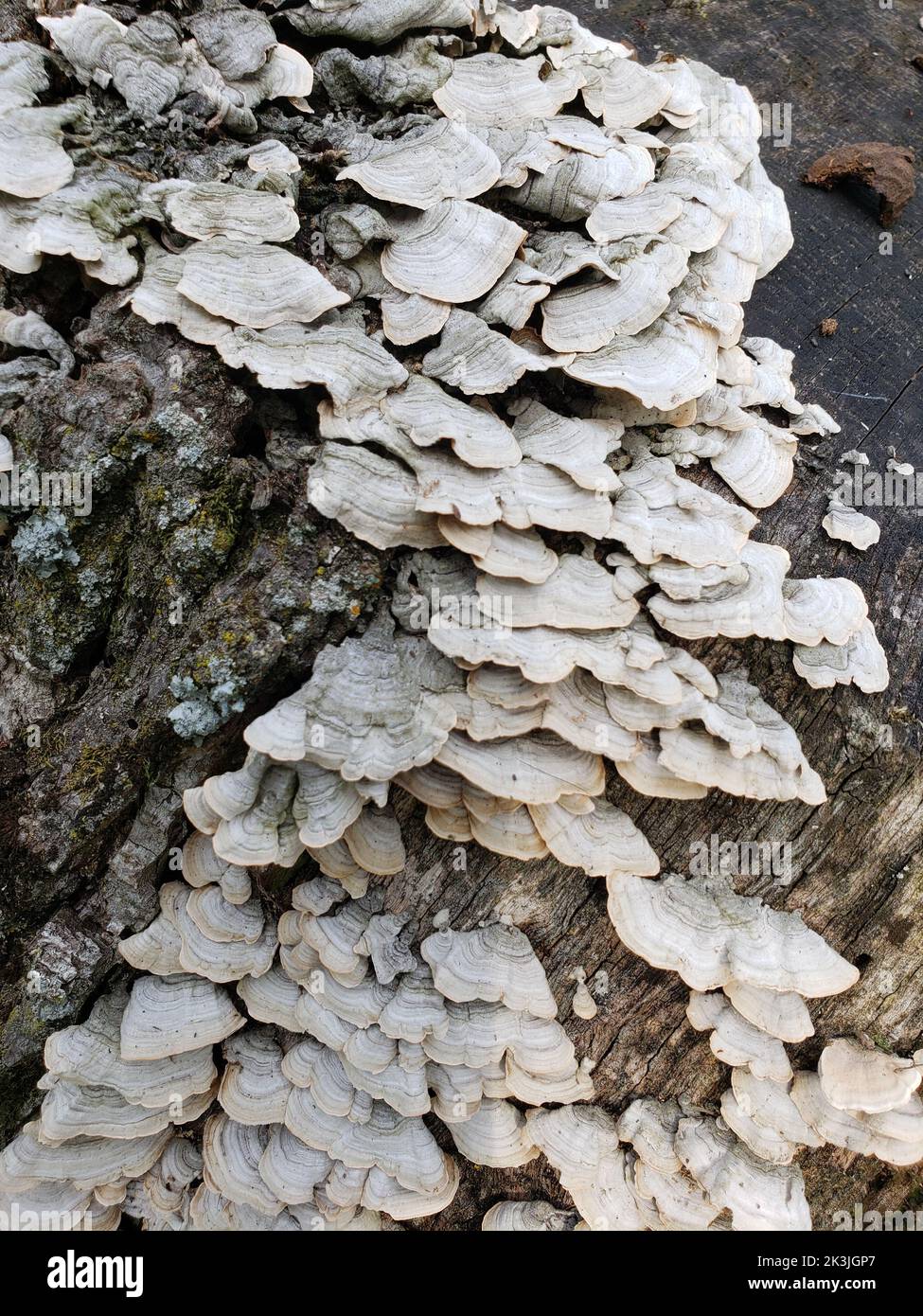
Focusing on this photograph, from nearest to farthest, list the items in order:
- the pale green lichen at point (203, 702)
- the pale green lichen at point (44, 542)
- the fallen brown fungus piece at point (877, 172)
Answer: the pale green lichen at point (203, 702)
the pale green lichen at point (44, 542)
the fallen brown fungus piece at point (877, 172)

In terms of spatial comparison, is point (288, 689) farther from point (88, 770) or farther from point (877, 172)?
point (877, 172)

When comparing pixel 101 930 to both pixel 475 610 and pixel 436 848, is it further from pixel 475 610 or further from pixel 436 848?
pixel 475 610

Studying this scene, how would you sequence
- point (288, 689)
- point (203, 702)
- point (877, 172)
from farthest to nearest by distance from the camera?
point (877, 172) → point (288, 689) → point (203, 702)

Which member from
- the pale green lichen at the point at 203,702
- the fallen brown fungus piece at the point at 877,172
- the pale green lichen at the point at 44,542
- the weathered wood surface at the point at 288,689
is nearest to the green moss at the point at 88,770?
the weathered wood surface at the point at 288,689

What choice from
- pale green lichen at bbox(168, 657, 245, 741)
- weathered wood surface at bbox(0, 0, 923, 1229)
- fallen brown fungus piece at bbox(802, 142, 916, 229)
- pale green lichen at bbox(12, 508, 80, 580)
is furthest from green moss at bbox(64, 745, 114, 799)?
fallen brown fungus piece at bbox(802, 142, 916, 229)

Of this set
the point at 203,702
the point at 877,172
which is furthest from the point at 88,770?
the point at 877,172

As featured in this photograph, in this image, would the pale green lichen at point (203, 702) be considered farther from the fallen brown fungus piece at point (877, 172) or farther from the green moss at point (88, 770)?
the fallen brown fungus piece at point (877, 172)

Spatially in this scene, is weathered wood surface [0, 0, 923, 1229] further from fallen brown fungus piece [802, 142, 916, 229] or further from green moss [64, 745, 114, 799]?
fallen brown fungus piece [802, 142, 916, 229]

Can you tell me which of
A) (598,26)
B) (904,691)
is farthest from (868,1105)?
(598,26)

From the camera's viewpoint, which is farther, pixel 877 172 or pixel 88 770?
A: pixel 877 172
